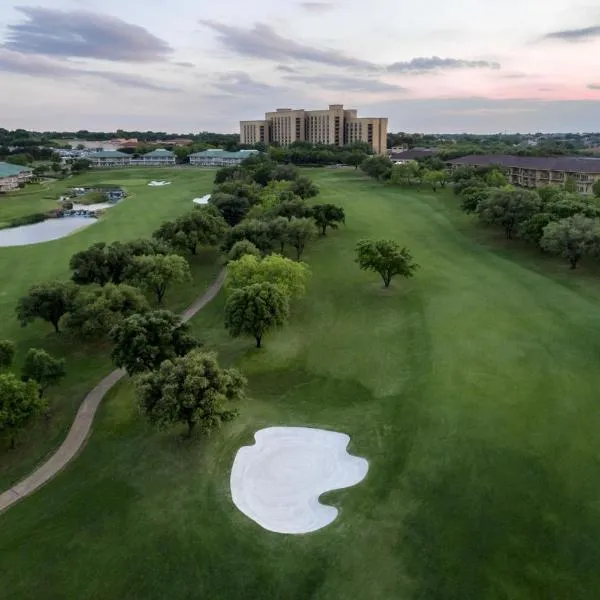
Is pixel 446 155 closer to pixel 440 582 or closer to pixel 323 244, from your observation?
pixel 323 244

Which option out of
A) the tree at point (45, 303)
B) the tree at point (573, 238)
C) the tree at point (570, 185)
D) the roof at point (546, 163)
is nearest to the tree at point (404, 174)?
the roof at point (546, 163)

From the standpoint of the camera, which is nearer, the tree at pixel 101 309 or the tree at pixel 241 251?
the tree at pixel 101 309

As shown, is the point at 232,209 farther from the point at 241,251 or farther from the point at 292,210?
the point at 241,251

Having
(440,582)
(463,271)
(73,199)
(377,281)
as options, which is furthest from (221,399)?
(73,199)

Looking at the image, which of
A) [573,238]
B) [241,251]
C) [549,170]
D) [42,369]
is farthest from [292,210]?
[549,170]

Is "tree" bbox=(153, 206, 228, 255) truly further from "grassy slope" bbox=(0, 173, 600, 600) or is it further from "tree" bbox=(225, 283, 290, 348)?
"tree" bbox=(225, 283, 290, 348)

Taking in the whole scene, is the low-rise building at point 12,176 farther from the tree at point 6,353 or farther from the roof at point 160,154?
the tree at point 6,353
